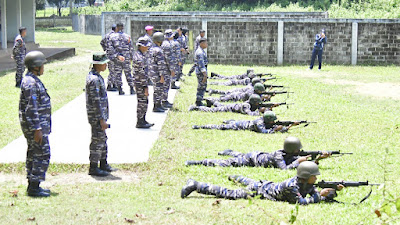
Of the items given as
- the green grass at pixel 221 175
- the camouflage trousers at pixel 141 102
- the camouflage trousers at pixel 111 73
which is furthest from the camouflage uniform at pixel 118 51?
the camouflage trousers at pixel 141 102

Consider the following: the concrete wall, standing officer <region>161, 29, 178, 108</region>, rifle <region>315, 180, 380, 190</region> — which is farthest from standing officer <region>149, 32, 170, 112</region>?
the concrete wall

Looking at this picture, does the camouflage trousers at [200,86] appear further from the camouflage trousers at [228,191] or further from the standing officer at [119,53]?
the camouflage trousers at [228,191]

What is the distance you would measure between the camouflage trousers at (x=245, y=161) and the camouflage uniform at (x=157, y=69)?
17.2 feet

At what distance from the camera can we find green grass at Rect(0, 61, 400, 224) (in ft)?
26.5

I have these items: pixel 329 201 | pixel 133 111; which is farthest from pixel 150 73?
pixel 329 201

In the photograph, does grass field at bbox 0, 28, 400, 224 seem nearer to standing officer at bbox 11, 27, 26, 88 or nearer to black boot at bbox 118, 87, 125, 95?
standing officer at bbox 11, 27, 26, 88

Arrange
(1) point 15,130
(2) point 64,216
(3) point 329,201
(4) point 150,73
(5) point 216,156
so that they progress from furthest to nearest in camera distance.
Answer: (4) point 150,73, (1) point 15,130, (5) point 216,156, (3) point 329,201, (2) point 64,216

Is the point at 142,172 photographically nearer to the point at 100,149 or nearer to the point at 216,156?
the point at 100,149

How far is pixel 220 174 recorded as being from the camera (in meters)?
10.2

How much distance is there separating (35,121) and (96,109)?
1.32 metres

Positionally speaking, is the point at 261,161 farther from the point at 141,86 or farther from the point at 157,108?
the point at 157,108

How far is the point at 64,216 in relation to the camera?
8.06 meters

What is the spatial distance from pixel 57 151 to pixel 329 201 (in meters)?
5.18

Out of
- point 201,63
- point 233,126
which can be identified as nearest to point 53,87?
point 201,63
